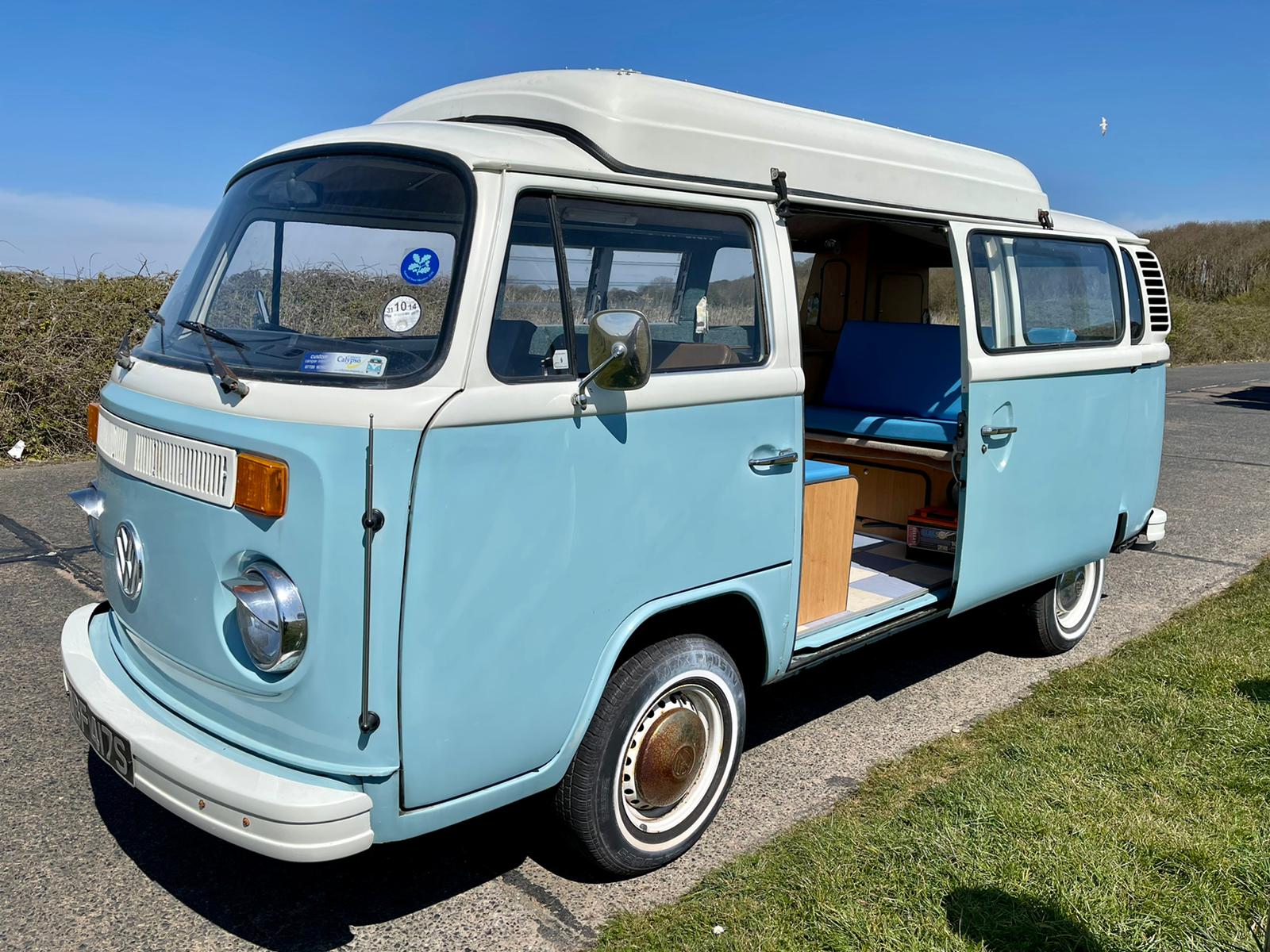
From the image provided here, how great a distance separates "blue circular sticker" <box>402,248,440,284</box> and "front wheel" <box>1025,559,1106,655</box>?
367 centimetres

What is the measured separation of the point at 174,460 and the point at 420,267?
854 mm

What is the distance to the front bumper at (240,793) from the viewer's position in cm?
249

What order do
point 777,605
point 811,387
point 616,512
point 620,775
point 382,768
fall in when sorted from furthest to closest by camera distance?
point 811,387
point 777,605
point 620,775
point 616,512
point 382,768

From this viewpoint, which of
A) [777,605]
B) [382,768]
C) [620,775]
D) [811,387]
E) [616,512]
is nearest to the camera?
[382,768]

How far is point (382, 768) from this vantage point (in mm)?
2580

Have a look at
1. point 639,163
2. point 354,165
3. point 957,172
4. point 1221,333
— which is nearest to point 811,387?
point 957,172

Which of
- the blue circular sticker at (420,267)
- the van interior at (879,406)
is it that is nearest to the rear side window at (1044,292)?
the van interior at (879,406)

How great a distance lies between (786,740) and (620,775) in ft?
4.64

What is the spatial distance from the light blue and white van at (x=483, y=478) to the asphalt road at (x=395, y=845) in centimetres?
30

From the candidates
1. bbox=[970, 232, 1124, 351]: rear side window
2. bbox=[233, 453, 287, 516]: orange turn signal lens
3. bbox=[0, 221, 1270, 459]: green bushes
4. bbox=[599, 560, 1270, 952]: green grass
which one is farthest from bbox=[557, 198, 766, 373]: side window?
bbox=[0, 221, 1270, 459]: green bushes

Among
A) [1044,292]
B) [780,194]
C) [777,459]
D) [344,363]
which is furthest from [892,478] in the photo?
[344,363]

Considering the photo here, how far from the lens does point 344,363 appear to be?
2697mm

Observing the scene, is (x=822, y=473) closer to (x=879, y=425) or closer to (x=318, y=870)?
(x=879, y=425)

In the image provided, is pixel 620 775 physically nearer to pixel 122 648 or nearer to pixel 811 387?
pixel 122 648
